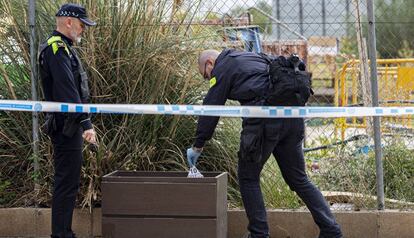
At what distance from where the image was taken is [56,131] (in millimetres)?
6242

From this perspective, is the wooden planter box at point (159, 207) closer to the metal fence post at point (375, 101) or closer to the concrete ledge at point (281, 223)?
the concrete ledge at point (281, 223)

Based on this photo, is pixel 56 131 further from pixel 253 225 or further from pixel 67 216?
pixel 253 225

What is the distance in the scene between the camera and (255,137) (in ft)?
20.3

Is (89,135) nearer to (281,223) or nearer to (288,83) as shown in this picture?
(288,83)

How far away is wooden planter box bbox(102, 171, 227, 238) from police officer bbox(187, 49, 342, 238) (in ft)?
0.79

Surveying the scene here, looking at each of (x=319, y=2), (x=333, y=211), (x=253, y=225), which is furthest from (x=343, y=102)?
(x=253, y=225)

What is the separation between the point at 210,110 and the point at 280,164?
0.76 m

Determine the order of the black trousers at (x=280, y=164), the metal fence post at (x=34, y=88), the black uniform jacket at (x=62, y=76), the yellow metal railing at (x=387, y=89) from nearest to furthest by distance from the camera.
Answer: the black uniform jacket at (x=62, y=76) → the black trousers at (x=280, y=164) → the metal fence post at (x=34, y=88) → the yellow metal railing at (x=387, y=89)

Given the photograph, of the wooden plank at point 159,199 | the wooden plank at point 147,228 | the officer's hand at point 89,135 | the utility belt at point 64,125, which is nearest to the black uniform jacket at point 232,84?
the wooden plank at point 159,199

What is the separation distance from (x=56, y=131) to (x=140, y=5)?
1618mm

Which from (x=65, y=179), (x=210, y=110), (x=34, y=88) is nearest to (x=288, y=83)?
(x=210, y=110)

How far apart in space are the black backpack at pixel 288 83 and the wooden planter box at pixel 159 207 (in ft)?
2.60

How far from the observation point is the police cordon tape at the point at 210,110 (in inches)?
242

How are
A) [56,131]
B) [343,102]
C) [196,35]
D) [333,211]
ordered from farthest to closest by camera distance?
[343,102]
[196,35]
[333,211]
[56,131]
